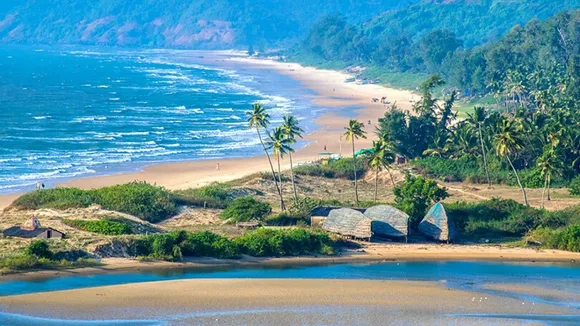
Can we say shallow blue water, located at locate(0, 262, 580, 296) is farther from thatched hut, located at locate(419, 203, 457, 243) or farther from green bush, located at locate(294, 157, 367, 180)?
green bush, located at locate(294, 157, 367, 180)

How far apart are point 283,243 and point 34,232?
1224cm

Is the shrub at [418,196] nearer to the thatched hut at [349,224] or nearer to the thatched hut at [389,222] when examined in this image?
the thatched hut at [389,222]

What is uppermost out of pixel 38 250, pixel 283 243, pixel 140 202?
pixel 140 202

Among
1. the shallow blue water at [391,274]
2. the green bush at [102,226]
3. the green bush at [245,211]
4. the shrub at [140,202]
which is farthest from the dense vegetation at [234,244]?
the shrub at [140,202]

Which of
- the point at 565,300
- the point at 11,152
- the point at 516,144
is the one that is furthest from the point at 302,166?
the point at 565,300

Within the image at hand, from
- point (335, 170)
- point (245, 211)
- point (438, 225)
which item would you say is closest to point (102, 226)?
point (245, 211)

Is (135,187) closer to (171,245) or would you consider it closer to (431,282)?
(171,245)

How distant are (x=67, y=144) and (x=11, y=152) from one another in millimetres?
7101

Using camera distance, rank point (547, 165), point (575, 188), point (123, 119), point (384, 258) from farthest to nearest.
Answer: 1. point (123, 119)
2. point (575, 188)
3. point (547, 165)
4. point (384, 258)

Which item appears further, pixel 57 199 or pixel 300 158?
pixel 300 158

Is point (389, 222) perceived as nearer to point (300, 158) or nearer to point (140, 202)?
point (140, 202)

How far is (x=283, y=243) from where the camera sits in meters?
51.3

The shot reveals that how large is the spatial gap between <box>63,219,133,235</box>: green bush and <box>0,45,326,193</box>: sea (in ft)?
75.3

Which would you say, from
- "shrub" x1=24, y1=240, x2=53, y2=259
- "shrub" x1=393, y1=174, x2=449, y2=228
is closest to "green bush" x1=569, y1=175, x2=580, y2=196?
"shrub" x1=393, y1=174, x2=449, y2=228
